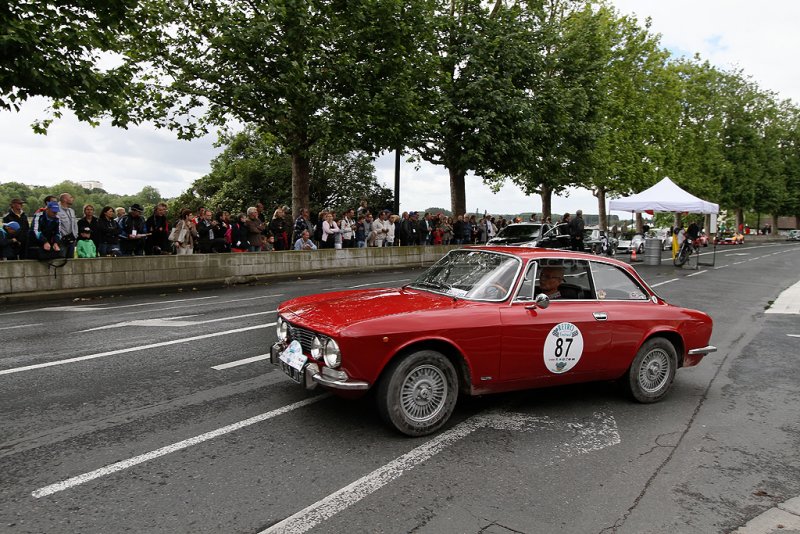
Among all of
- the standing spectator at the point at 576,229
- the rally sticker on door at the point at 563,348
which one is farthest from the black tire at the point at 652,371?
the standing spectator at the point at 576,229

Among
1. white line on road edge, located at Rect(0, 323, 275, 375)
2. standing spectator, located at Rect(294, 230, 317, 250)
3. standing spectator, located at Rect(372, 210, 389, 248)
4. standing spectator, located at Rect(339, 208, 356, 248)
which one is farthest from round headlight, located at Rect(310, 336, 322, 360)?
standing spectator, located at Rect(372, 210, 389, 248)

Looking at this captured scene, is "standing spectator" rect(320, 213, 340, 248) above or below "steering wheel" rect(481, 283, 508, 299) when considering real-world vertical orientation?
above

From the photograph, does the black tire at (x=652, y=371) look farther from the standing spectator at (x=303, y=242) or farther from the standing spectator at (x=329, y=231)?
the standing spectator at (x=329, y=231)

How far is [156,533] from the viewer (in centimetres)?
306

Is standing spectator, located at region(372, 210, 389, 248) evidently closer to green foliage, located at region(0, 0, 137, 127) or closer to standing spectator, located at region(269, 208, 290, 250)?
standing spectator, located at region(269, 208, 290, 250)

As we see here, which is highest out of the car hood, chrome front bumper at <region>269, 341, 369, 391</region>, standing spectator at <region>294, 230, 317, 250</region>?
standing spectator at <region>294, 230, 317, 250</region>

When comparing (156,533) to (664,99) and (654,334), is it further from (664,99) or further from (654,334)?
(664,99)

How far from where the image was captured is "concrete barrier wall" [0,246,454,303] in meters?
12.1

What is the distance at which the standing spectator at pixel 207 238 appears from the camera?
15938 millimetres

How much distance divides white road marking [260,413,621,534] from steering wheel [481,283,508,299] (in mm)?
1053

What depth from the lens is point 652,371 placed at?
5.72 m

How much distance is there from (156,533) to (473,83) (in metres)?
22.5

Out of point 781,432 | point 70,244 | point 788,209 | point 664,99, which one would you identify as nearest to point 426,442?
point 781,432

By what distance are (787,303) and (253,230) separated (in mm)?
13903
